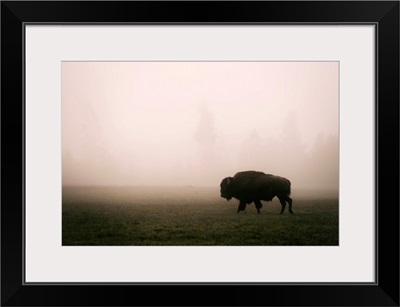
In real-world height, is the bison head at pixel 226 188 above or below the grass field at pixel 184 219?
above

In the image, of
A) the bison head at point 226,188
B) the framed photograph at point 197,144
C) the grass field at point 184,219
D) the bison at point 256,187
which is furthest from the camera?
the bison head at point 226,188

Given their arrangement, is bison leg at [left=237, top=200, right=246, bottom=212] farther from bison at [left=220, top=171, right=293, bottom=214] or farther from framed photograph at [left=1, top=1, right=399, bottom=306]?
framed photograph at [left=1, top=1, right=399, bottom=306]

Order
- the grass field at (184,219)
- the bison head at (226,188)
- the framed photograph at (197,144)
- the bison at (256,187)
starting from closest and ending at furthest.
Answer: the framed photograph at (197,144), the grass field at (184,219), the bison at (256,187), the bison head at (226,188)

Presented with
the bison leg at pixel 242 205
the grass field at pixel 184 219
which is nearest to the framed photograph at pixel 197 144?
the grass field at pixel 184 219

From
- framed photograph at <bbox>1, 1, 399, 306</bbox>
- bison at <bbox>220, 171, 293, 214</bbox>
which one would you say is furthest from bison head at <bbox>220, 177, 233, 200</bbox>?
framed photograph at <bbox>1, 1, 399, 306</bbox>

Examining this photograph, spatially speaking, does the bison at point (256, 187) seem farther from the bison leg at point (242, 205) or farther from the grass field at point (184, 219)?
the grass field at point (184, 219)

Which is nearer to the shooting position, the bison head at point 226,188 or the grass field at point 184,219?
the grass field at point 184,219

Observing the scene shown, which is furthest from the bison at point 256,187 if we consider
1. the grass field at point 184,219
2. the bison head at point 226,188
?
the grass field at point 184,219

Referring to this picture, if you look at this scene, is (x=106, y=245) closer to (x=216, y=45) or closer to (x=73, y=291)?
(x=73, y=291)
